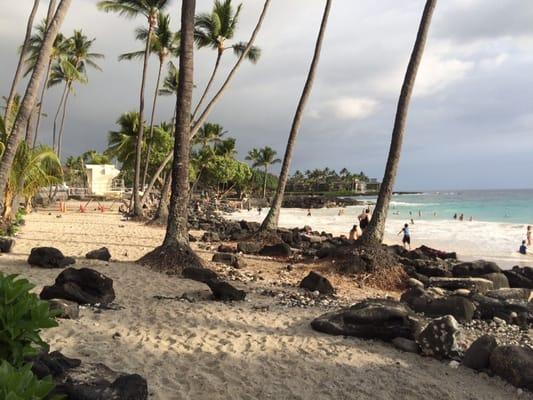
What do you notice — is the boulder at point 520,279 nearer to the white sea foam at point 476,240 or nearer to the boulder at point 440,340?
the white sea foam at point 476,240

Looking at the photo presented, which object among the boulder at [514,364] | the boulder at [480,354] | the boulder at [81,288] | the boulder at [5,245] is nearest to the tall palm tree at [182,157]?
the boulder at [5,245]

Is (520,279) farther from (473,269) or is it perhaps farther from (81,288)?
(81,288)

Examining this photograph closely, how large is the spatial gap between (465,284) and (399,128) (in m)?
4.00

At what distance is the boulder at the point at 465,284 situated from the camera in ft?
34.0

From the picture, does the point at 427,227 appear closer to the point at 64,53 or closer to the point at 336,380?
the point at 64,53

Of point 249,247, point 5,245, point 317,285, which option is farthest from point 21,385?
point 249,247

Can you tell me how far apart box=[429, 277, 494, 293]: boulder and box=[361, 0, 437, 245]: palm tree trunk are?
1660 mm

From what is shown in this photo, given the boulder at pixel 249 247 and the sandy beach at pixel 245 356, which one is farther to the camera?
the boulder at pixel 249 247

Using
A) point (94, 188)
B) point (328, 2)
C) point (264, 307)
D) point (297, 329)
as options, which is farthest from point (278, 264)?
point (94, 188)

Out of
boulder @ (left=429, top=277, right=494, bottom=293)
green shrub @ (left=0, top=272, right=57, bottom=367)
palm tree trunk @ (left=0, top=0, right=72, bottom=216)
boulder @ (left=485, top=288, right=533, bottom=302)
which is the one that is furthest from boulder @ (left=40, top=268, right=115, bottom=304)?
boulder @ (left=429, top=277, right=494, bottom=293)

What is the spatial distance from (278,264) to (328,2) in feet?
32.7

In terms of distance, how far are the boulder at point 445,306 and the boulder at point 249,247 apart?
7547 millimetres

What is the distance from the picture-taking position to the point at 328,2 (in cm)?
1694

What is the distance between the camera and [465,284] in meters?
10.4
